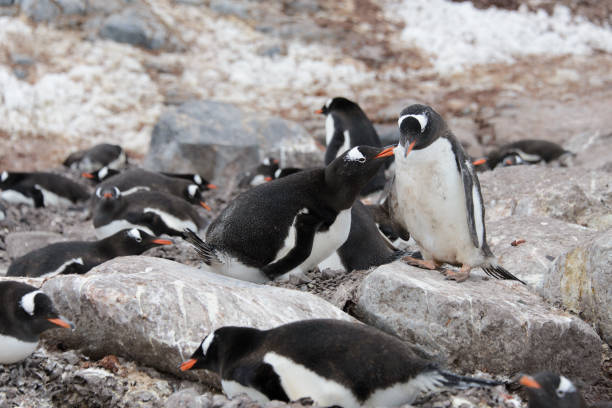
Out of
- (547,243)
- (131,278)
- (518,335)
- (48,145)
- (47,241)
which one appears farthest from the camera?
(48,145)

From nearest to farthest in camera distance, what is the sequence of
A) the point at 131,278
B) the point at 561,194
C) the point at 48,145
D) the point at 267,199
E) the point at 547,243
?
1. the point at 131,278
2. the point at 267,199
3. the point at 547,243
4. the point at 561,194
5. the point at 48,145

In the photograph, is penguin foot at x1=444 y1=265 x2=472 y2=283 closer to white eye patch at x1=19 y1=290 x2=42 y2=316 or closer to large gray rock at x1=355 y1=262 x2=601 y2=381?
large gray rock at x1=355 y1=262 x2=601 y2=381

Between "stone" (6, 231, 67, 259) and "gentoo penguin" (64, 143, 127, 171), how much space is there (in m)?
2.38

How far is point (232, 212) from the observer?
3.81 m

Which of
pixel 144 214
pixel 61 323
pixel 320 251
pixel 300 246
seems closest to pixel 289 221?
pixel 300 246

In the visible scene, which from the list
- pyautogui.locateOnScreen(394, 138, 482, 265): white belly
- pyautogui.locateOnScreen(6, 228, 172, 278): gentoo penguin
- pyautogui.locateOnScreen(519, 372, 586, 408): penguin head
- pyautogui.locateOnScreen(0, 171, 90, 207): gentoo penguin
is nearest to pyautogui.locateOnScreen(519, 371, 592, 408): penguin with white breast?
pyautogui.locateOnScreen(519, 372, 586, 408): penguin head

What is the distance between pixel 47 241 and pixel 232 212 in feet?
8.79

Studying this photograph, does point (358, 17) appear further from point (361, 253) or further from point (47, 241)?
point (361, 253)

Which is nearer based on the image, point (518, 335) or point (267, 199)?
point (518, 335)

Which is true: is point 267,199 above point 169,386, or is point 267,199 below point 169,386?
above

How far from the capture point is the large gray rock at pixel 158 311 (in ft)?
10.1

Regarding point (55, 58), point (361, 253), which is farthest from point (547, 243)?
point (55, 58)

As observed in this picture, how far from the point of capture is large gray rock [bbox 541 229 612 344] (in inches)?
130

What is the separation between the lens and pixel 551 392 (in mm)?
2359
